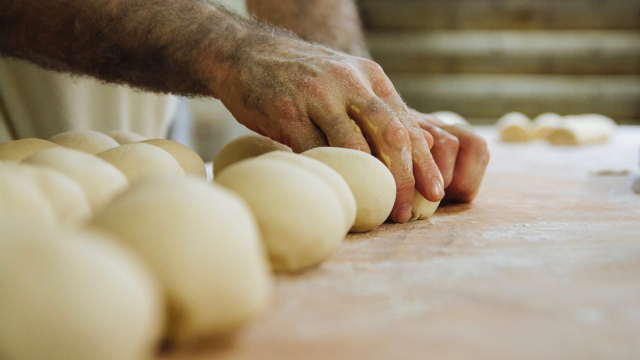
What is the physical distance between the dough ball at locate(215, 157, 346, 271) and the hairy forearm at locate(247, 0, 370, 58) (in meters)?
1.53

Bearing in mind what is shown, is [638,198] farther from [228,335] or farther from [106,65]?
[106,65]

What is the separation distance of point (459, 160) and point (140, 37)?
76cm

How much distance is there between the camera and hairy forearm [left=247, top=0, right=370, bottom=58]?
2.15 metres

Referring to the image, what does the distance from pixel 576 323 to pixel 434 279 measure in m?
0.17

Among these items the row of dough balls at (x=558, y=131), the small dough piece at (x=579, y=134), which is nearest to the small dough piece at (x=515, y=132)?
the row of dough balls at (x=558, y=131)

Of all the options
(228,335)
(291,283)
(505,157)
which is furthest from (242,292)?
(505,157)

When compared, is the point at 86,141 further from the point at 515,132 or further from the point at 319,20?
the point at 515,132

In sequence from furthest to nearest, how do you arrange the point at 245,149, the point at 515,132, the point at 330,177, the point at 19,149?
1. the point at 515,132
2. the point at 245,149
3. the point at 19,149
4. the point at 330,177

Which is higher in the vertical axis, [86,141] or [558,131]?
[86,141]

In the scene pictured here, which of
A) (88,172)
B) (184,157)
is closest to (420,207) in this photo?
(184,157)

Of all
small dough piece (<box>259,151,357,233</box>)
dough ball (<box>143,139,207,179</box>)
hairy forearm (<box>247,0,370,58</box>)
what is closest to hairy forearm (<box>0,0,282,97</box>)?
dough ball (<box>143,139,207,179</box>)

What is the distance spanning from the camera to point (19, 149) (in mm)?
873

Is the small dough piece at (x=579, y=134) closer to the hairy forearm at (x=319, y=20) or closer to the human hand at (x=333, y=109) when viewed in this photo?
the hairy forearm at (x=319, y=20)

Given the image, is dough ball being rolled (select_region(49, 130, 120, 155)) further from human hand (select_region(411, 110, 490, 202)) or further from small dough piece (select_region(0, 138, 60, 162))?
human hand (select_region(411, 110, 490, 202))
